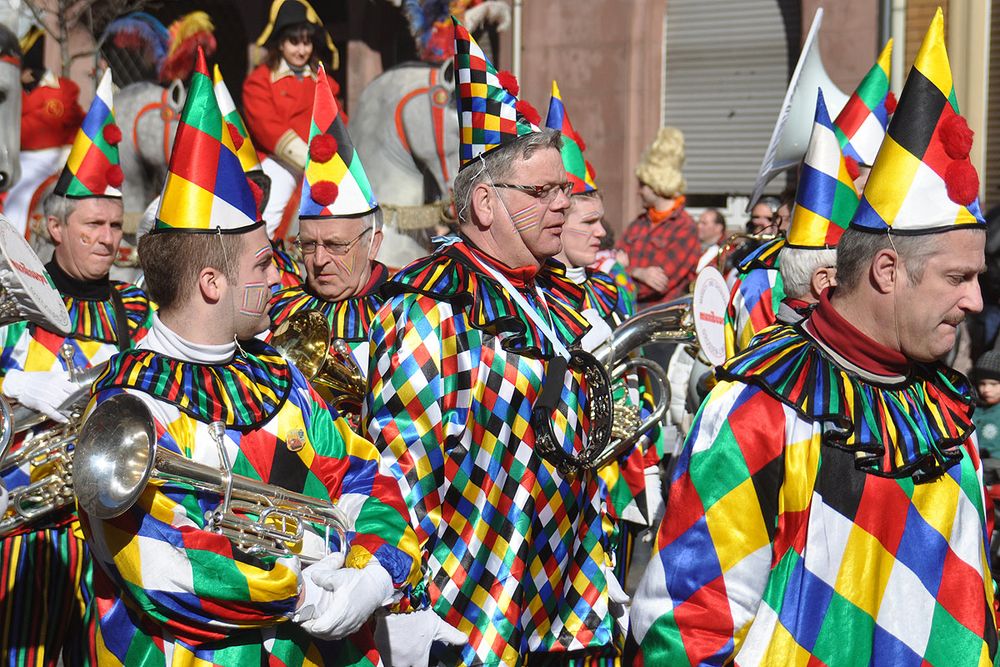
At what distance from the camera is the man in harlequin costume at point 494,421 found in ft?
12.8

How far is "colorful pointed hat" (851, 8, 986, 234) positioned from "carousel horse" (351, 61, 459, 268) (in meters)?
5.93

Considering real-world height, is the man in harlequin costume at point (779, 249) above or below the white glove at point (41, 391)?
above

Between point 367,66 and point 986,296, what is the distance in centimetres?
948

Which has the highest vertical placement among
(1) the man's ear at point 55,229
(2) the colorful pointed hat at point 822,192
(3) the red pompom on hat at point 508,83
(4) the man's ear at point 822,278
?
(3) the red pompom on hat at point 508,83

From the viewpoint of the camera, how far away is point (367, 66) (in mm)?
16109

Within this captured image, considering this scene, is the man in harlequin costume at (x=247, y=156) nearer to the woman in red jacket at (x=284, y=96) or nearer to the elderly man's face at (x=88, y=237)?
the elderly man's face at (x=88, y=237)

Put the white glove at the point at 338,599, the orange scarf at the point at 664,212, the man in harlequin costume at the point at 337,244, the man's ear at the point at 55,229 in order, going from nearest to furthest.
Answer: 1. the white glove at the point at 338,599
2. the man in harlequin costume at the point at 337,244
3. the man's ear at the point at 55,229
4. the orange scarf at the point at 664,212

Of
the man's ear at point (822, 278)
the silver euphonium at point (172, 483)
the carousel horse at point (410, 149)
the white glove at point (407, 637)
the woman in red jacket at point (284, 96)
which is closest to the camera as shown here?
the silver euphonium at point (172, 483)

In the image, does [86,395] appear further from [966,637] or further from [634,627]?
[966,637]

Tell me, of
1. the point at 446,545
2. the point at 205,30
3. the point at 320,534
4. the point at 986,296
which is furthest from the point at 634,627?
the point at 205,30

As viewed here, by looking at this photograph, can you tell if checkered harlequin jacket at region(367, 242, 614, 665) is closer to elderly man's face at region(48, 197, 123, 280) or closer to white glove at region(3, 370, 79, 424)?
white glove at region(3, 370, 79, 424)

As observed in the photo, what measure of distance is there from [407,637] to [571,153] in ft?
10.6

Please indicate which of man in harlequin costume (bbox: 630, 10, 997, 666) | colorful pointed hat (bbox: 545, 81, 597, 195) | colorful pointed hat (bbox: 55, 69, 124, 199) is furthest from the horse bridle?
man in harlequin costume (bbox: 630, 10, 997, 666)

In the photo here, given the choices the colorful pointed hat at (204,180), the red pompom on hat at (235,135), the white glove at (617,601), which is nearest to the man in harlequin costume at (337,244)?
the white glove at (617,601)
